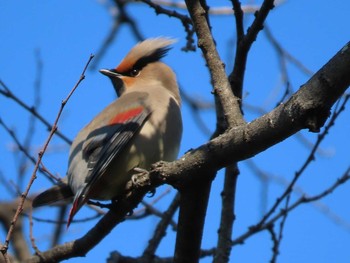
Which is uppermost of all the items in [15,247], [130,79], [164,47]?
[164,47]

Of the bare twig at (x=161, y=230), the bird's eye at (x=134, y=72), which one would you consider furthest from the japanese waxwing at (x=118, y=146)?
the bird's eye at (x=134, y=72)

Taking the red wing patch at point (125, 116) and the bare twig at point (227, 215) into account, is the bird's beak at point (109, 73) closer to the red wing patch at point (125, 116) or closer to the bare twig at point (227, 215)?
the red wing patch at point (125, 116)

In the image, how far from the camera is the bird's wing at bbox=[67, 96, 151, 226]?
13.9 ft

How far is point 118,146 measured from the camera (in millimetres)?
4453

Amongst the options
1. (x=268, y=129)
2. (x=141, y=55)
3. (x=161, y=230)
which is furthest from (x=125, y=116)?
(x=268, y=129)

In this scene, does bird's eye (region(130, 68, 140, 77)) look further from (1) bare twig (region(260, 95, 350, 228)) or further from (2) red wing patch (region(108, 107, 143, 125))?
(1) bare twig (region(260, 95, 350, 228))

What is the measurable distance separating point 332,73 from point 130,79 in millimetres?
3550

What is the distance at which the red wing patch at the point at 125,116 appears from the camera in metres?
4.71

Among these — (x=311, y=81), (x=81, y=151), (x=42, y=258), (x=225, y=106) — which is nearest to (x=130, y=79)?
(x=81, y=151)

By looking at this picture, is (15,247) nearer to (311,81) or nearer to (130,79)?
(130,79)

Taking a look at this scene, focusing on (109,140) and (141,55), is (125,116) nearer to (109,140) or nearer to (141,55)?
(109,140)

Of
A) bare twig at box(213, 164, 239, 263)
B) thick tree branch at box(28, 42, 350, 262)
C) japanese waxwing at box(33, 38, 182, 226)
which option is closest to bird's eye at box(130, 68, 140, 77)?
japanese waxwing at box(33, 38, 182, 226)

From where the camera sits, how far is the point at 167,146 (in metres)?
4.61

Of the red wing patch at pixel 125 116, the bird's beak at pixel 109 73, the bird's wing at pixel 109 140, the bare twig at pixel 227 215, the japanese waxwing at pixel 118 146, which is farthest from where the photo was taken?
the bird's beak at pixel 109 73
